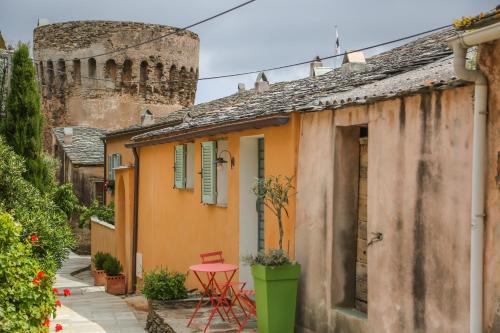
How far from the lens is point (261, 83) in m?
19.0

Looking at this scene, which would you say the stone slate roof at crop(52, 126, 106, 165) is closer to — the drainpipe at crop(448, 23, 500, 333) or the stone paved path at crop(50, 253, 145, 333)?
the stone paved path at crop(50, 253, 145, 333)

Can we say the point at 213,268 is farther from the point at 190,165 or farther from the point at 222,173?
the point at 190,165

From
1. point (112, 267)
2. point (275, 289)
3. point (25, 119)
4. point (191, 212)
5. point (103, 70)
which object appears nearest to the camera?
point (275, 289)

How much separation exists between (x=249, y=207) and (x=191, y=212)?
264 cm

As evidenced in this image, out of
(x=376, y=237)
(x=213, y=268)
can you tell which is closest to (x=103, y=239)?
(x=213, y=268)

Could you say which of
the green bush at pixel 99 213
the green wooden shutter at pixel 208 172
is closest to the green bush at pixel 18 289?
the green wooden shutter at pixel 208 172

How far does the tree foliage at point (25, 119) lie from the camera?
18750mm

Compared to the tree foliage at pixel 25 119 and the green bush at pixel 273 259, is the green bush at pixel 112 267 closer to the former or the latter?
the tree foliage at pixel 25 119

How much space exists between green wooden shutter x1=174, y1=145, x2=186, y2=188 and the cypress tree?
18.6 ft

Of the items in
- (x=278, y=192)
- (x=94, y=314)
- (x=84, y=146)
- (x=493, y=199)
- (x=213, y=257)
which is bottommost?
(x=94, y=314)

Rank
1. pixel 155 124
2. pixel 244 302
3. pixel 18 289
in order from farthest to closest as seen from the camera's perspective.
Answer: pixel 155 124, pixel 244 302, pixel 18 289

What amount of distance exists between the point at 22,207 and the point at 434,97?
29.0ft

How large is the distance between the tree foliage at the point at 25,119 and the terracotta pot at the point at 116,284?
2780 millimetres

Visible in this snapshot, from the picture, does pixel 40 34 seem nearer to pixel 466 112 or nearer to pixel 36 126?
pixel 36 126
